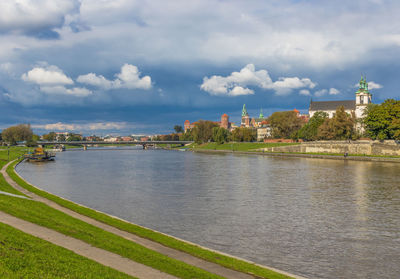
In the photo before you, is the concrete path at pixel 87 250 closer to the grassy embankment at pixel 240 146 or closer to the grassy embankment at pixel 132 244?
the grassy embankment at pixel 132 244

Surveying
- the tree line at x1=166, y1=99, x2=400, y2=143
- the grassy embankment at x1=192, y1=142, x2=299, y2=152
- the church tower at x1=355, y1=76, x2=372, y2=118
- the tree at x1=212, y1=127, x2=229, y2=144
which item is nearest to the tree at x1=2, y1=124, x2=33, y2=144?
the tree line at x1=166, y1=99, x2=400, y2=143

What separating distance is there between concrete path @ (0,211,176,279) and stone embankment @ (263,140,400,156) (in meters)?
96.8

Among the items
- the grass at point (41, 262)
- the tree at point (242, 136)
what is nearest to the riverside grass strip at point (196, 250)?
the grass at point (41, 262)

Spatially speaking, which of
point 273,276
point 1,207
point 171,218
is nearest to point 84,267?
point 273,276

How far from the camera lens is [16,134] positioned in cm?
17600

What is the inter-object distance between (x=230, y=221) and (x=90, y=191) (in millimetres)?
19474

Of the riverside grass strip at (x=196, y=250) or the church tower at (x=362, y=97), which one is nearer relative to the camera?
the riverside grass strip at (x=196, y=250)

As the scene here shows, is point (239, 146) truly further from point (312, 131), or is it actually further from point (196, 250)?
point (196, 250)

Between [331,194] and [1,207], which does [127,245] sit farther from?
[331,194]

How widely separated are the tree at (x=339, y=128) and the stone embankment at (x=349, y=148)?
3599 mm

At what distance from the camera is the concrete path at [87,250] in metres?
12.1

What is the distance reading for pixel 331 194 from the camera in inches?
1484

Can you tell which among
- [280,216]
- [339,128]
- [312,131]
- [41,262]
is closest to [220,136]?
[312,131]

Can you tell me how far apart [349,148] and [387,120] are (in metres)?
17.4
